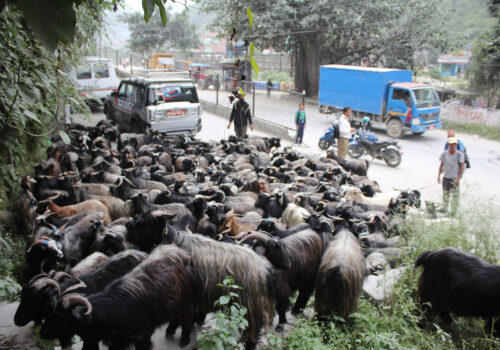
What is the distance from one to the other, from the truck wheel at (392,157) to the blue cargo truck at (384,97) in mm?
5047

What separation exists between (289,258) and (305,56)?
24877mm

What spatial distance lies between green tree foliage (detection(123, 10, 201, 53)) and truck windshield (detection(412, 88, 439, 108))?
2690cm

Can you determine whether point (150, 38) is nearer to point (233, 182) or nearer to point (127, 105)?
point (127, 105)

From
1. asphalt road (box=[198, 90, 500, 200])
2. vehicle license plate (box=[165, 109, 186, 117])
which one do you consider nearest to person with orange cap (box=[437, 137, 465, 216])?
asphalt road (box=[198, 90, 500, 200])

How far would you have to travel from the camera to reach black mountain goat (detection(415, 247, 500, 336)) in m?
4.08

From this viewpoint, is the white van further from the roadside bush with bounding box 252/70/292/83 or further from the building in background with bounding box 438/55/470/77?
the building in background with bounding box 438/55/470/77

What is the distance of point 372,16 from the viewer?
2306 centimetres

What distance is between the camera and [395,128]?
1748 cm

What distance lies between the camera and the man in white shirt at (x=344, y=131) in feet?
36.4

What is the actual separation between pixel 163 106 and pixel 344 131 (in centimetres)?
534

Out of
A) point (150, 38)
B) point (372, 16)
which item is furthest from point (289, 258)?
point (150, 38)

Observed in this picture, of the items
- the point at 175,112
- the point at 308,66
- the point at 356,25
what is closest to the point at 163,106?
the point at 175,112

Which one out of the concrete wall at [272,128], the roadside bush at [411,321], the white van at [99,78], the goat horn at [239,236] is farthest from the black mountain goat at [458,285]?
the white van at [99,78]

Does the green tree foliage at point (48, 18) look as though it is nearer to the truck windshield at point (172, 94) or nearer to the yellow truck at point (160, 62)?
the truck windshield at point (172, 94)
